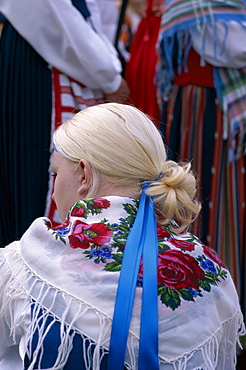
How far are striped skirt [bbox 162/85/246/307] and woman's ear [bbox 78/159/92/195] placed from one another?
1184 mm

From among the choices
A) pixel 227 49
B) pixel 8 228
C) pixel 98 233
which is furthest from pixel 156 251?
pixel 227 49

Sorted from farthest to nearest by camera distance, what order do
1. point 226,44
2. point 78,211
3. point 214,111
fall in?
point 214,111, point 226,44, point 78,211

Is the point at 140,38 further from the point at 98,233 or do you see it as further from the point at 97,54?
the point at 98,233

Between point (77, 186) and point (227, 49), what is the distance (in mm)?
1392

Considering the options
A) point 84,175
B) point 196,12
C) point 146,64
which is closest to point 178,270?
point 84,175

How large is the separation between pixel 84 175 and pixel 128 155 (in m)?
0.14

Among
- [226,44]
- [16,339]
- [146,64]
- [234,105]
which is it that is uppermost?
[226,44]

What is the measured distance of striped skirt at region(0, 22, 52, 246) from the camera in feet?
7.92

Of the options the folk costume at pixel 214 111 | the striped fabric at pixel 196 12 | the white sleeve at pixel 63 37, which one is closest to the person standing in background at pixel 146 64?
the folk costume at pixel 214 111

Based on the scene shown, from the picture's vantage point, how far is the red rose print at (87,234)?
137cm

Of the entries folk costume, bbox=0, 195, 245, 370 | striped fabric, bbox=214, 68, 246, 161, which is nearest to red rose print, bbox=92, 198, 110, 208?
folk costume, bbox=0, 195, 245, 370

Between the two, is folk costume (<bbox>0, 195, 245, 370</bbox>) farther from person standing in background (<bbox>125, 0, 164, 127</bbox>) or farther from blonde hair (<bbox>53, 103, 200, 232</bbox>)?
person standing in background (<bbox>125, 0, 164, 127</bbox>)

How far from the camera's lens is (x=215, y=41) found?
8.58 feet

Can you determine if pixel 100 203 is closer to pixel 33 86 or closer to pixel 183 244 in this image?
pixel 183 244
